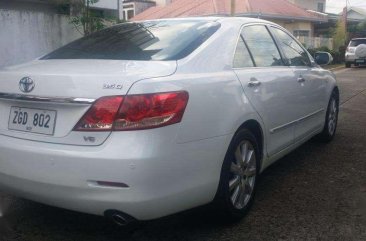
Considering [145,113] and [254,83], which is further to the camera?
[254,83]

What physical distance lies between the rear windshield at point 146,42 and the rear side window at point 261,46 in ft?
1.35

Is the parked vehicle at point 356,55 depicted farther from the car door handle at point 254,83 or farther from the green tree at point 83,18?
the car door handle at point 254,83

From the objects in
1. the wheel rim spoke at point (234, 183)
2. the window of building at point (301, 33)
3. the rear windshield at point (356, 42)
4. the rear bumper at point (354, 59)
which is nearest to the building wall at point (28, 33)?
the wheel rim spoke at point (234, 183)

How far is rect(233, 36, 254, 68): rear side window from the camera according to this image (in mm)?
3615

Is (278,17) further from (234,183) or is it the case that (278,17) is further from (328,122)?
(234,183)

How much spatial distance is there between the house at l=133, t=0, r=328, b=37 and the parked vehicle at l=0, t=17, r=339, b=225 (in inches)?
802

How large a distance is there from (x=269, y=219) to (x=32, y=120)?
1929mm

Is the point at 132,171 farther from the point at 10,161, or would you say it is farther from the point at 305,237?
the point at 305,237

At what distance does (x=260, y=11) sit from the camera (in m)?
24.1

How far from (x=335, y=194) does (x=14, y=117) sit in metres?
2.81

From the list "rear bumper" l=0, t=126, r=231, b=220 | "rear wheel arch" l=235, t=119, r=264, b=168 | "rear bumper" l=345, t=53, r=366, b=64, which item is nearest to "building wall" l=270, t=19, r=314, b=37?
"rear bumper" l=345, t=53, r=366, b=64

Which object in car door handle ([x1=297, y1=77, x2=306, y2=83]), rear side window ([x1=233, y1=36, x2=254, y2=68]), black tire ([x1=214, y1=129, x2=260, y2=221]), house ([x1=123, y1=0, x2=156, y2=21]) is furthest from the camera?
house ([x1=123, y1=0, x2=156, y2=21])

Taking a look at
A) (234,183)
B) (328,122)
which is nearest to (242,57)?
(234,183)

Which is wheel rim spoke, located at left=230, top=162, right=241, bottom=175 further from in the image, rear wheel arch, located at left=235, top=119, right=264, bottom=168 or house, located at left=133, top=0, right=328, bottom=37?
house, located at left=133, top=0, right=328, bottom=37
